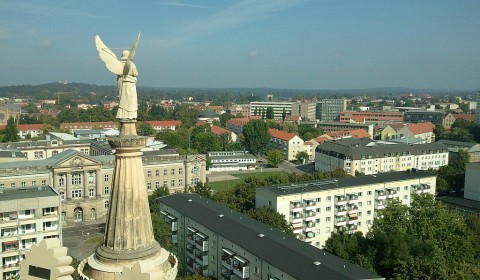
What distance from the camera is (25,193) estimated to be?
112 ft

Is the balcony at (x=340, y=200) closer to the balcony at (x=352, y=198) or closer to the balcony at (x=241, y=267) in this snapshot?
the balcony at (x=352, y=198)

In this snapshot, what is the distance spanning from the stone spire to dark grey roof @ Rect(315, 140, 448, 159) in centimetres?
6315

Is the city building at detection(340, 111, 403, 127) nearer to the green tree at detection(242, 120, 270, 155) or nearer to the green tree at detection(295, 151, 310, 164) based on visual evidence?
the green tree at detection(295, 151, 310, 164)

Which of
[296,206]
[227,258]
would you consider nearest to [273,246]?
[227,258]

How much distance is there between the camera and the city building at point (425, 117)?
146850 mm

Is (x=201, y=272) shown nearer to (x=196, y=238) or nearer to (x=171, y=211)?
(x=196, y=238)

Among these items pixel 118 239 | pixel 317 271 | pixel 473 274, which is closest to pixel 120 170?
pixel 118 239

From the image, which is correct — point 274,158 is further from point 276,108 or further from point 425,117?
point 276,108

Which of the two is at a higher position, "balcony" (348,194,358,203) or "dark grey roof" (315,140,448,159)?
"dark grey roof" (315,140,448,159)

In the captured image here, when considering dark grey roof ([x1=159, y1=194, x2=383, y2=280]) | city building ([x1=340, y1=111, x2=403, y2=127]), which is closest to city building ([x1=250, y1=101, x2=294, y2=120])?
city building ([x1=340, y1=111, x2=403, y2=127])

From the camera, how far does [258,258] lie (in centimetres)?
2638

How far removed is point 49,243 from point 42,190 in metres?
31.5

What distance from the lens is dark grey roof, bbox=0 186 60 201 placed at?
107ft

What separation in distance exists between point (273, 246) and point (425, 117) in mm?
137606
